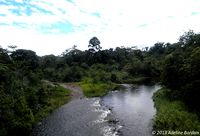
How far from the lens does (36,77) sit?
52.0 m

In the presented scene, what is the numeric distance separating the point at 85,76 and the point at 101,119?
48.6m

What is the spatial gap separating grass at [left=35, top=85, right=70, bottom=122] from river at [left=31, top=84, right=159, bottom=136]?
42.0 inches

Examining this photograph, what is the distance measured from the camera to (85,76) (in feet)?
278

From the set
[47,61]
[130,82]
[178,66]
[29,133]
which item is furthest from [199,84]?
[47,61]

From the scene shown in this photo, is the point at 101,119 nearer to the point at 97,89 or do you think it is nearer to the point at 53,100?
the point at 53,100

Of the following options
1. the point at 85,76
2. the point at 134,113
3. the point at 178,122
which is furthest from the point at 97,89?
the point at 178,122

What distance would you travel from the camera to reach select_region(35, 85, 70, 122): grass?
40.6 meters

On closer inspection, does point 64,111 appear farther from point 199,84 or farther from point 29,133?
point 199,84

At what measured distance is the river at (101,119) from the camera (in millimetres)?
30828

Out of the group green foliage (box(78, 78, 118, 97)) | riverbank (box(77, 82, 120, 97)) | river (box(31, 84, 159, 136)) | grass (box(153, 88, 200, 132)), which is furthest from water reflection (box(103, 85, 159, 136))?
green foliage (box(78, 78, 118, 97))

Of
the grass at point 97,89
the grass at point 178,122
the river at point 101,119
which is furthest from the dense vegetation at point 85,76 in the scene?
Result: the river at point 101,119

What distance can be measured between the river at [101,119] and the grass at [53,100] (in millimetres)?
1068

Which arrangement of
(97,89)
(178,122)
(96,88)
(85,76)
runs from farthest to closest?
1. (85,76)
2. (96,88)
3. (97,89)
4. (178,122)

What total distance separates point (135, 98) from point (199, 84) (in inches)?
825
